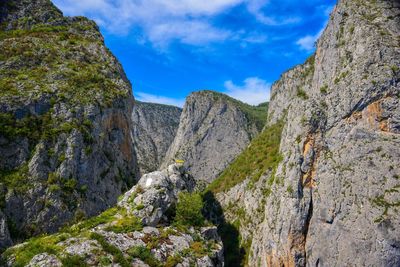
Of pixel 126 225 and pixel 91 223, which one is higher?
pixel 126 225

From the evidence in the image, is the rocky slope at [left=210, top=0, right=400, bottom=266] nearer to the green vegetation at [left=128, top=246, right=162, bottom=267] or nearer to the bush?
the bush

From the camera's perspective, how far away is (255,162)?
10300 cm

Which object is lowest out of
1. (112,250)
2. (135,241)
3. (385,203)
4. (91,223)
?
(112,250)

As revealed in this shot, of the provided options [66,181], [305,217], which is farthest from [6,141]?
[305,217]

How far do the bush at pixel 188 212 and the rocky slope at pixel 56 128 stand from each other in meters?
10.9

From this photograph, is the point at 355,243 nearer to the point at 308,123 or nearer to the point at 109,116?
the point at 308,123

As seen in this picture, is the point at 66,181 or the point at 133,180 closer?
the point at 66,181

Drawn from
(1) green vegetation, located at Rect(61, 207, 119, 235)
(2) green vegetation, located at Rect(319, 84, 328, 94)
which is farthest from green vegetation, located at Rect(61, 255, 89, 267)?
(2) green vegetation, located at Rect(319, 84, 328, 94)

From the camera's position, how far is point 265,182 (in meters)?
82.4

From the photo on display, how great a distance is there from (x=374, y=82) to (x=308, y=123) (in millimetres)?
12730

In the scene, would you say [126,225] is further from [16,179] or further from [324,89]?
[324,89]

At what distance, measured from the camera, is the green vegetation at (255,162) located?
93500 millimetres

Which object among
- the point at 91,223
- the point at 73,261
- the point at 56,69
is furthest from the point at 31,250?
the point at 56,69

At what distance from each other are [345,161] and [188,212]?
91.7 ft
